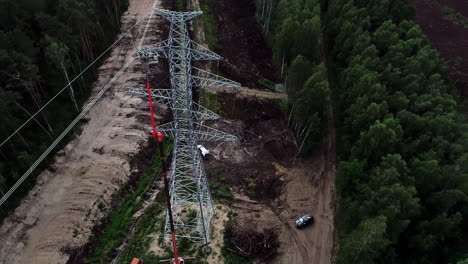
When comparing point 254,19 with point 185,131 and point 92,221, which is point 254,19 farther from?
point 92,221

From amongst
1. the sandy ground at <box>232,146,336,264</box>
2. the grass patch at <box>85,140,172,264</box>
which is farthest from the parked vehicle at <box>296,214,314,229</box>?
the grass patch at <box>85,140,172,264</box>

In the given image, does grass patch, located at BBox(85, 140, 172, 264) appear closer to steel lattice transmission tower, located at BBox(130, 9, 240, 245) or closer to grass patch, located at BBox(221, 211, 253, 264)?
steel lattice transmission tower, located at BBox(130, 9, 240, 245)

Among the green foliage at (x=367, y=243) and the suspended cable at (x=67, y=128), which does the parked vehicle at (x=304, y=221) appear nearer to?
the green foliage at (x=367, y=243)

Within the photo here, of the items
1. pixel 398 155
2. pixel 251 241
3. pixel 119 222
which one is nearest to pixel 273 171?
pixel 251 241

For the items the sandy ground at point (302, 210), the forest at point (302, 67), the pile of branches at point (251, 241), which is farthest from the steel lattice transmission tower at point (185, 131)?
the forest at point (302, 67)

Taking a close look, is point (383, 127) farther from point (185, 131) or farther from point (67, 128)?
point (67, 128)

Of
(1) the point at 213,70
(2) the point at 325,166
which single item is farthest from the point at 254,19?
(2) the point at 325,166

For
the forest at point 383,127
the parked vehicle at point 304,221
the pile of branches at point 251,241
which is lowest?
the pile of branches at point 251,241
